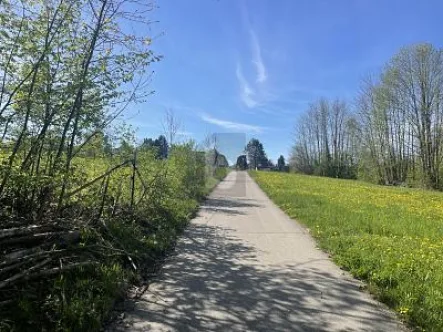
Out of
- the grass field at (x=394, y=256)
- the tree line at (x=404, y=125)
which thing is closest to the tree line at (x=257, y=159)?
the tree line at (x=404, y=125)

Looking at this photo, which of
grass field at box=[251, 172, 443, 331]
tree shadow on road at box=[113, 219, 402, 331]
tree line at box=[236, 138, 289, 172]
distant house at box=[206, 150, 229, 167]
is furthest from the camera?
tree line at box=[236, 138, 289, 172]

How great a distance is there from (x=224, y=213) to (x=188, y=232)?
481cm

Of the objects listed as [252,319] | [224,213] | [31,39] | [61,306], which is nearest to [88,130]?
[31,39]

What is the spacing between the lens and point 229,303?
5094mm

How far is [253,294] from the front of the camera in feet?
17.9

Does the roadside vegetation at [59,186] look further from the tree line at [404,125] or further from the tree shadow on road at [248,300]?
the tree line at [404,125]

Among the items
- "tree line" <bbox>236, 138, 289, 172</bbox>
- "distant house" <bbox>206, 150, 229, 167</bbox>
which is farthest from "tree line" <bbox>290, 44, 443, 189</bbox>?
"tree line" <bbox>236, 138, 289, 172</bbox>

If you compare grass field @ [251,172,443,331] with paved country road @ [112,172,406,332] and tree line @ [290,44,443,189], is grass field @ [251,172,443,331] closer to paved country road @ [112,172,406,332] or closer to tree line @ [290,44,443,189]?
paved country road @ [112,172,406,332]

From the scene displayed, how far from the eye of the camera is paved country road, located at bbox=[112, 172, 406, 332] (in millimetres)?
4504

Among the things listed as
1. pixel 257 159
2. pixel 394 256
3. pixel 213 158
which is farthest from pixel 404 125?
pixel 257 159

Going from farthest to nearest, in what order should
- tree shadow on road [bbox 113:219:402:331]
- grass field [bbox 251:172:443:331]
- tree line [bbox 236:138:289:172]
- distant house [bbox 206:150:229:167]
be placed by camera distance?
1. tree line [bbox 236:138:289:172]
2. distant house [bbox 206:150:229:167]
3. grass field [bbox 251:172:443:331]
4. tree shadow on road [bbox 113:219:402:331]

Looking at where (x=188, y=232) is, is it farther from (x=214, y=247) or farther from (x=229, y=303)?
(x=229, y=303)

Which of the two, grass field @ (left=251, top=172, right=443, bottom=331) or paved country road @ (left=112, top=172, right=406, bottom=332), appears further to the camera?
grass field @ (left=251, top=172, right=443, bottom=331)

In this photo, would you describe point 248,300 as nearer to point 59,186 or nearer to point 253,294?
point 253,294
